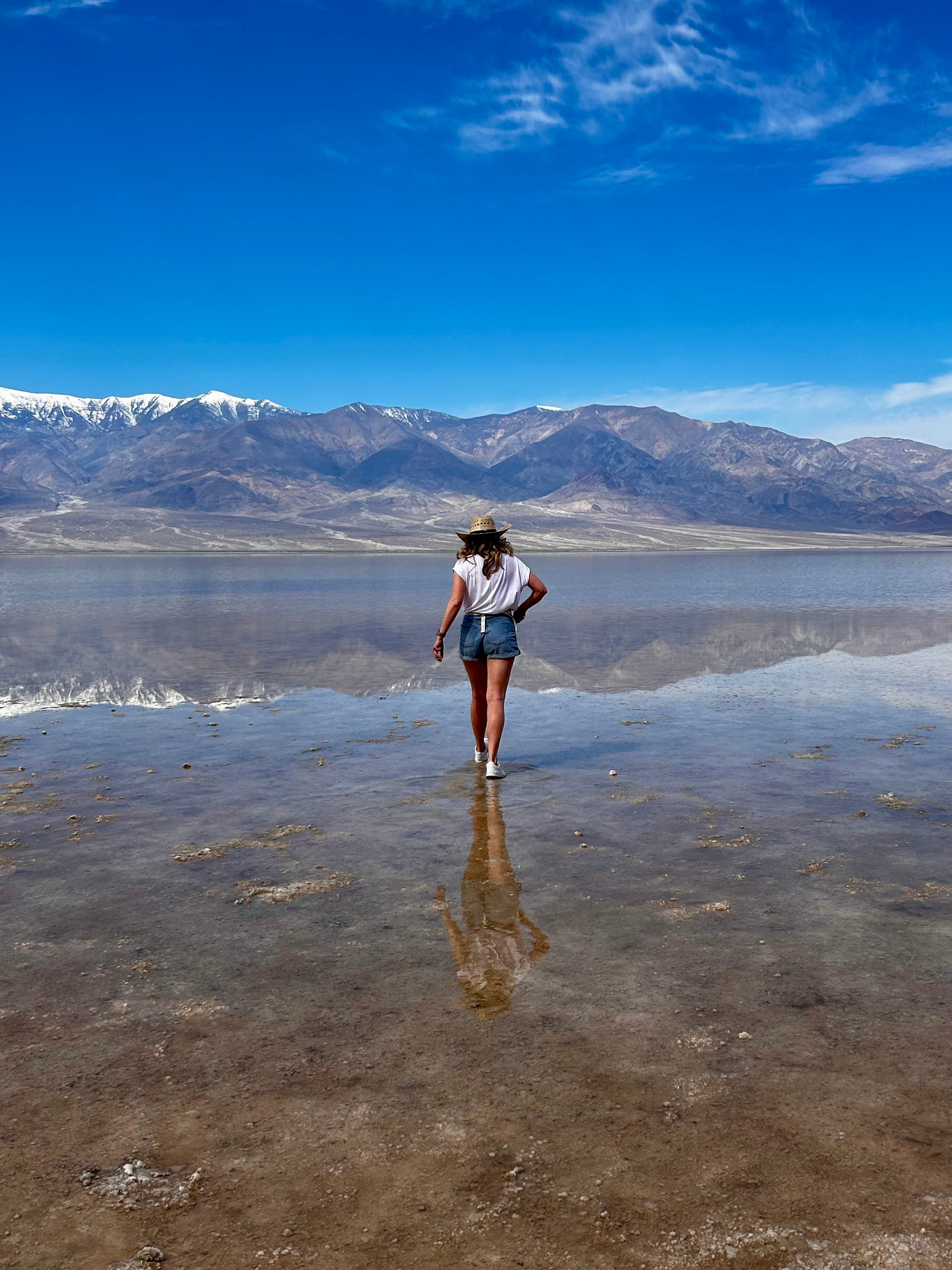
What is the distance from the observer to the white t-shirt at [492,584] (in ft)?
27.5

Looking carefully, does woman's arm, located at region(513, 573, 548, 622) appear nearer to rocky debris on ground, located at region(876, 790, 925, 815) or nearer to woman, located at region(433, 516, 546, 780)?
woman, located at region(433, 516, 546, 780)

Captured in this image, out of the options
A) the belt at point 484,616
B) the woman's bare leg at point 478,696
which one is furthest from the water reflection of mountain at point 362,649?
the belt at point 484,616

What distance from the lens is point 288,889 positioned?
5.42 metres

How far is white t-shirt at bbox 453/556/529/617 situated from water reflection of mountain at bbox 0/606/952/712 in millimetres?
4690

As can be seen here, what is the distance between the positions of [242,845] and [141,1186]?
11.3 ft

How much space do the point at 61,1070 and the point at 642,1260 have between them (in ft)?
7.02

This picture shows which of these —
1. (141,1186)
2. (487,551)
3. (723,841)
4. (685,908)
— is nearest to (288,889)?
(685,908)

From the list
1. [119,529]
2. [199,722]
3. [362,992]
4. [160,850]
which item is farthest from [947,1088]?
[119,529]

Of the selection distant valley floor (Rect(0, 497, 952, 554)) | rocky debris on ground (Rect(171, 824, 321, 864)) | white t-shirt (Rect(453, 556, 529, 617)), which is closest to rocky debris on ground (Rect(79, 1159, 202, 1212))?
rocky debris on ground (Rect(171, 824, 321, 864))

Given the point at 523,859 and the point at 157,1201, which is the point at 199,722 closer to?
the point at 523,859

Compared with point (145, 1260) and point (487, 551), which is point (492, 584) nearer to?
point (487, 551)

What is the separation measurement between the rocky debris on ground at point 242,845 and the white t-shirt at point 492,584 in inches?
104

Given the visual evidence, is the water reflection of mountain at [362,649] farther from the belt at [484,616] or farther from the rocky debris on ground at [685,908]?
the rocky debris on ground at [685,908]

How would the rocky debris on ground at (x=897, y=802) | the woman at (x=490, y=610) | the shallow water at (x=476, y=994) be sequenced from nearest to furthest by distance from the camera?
the shallow water at (x=476, y=994), the rocky debris on ground at (x=897, y=802), the woman at (x=490, y=610)
